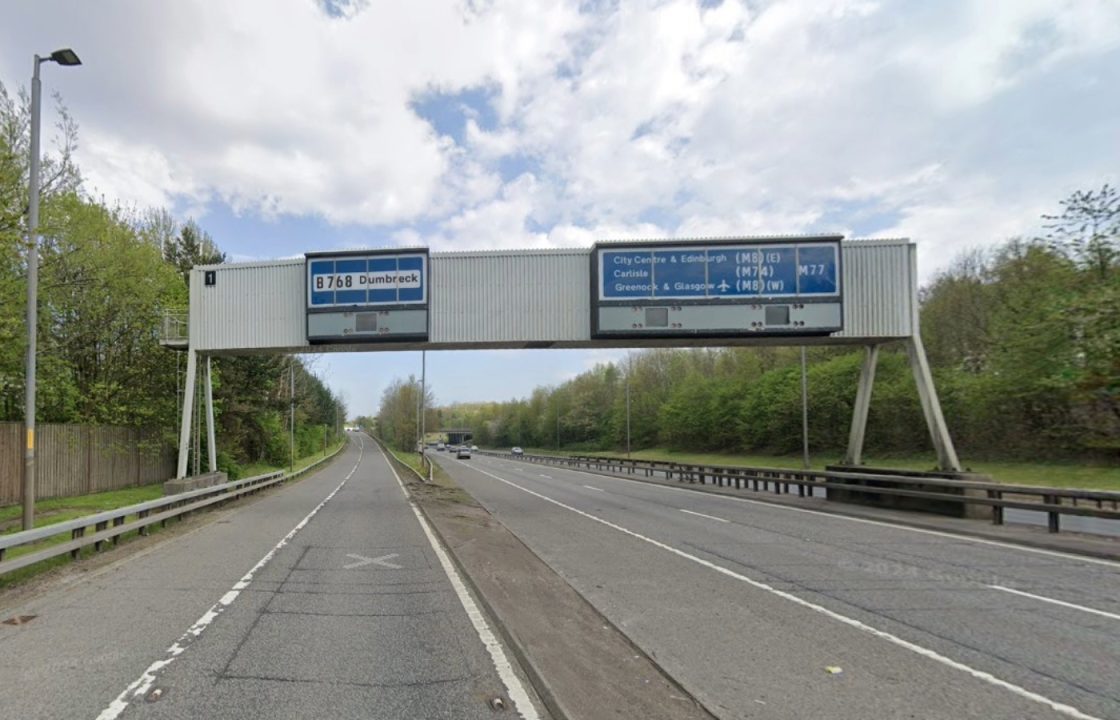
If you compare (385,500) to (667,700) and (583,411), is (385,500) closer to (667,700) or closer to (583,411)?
(667,700)

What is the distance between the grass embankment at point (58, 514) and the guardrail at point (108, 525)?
18cm

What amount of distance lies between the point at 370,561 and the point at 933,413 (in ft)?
53.0

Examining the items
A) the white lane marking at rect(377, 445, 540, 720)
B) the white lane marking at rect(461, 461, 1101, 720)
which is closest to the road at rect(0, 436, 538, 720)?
the white lane marking at rect(377, 445, 540, 720)

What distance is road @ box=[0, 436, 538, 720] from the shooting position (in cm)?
481

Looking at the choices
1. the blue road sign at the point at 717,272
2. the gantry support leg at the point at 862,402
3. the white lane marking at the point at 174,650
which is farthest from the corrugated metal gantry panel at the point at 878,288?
the white lane marking at the point at 174,650

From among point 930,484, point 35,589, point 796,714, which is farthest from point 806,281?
point 35,589

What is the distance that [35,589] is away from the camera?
349 inches

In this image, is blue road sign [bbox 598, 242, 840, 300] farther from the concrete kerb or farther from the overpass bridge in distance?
the concrete kerb

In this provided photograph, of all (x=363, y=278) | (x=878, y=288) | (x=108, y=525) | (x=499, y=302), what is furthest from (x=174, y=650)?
(x=878, y=288)

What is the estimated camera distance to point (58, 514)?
1761 centimetres

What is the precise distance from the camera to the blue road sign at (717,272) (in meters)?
19.9

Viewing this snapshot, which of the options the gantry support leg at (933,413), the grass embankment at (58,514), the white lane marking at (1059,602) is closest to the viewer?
the white lane marking at (1059,602)

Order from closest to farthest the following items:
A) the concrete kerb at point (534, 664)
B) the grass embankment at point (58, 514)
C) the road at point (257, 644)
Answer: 1. the concrete kerb at point (534, 664)
2. the road at point (257, 644)
3. the grass embankment at point (58, 514)

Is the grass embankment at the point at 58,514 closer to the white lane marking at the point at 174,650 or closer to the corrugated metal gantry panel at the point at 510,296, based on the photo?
the white lane marking at the point at 174,650
